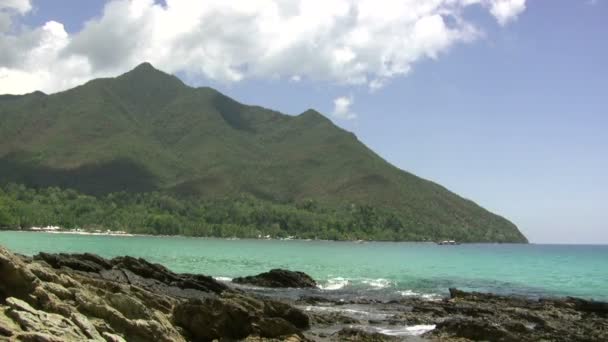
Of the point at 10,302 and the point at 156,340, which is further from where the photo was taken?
the point at 156,340

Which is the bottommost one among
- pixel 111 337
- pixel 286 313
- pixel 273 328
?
pixel 273 328

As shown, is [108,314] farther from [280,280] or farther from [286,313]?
[280,280]

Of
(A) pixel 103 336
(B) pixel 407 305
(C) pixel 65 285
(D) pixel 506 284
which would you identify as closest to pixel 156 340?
(A) pixel 103 336

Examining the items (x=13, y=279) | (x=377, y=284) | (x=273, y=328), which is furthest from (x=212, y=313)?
(x=377, y=284)

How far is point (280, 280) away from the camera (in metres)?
61.5

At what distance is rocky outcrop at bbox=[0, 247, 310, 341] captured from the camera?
15.8 meters

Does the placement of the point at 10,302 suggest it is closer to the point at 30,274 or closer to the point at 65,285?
the point at 30,274

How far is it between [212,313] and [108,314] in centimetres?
670

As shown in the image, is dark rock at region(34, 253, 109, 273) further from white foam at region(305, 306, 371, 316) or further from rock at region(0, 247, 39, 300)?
rock at region(0, 247, 39, 300)

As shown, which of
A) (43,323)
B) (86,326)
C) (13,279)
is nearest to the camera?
(43,323)

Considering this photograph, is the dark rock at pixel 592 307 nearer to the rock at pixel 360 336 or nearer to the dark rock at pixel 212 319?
the rock at pixel 360 336

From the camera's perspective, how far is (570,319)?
3831 centimetres

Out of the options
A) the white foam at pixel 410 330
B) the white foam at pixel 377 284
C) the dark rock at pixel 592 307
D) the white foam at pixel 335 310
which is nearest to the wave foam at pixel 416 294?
the white foam at pixel 377 284

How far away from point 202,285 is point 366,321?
575 inches
